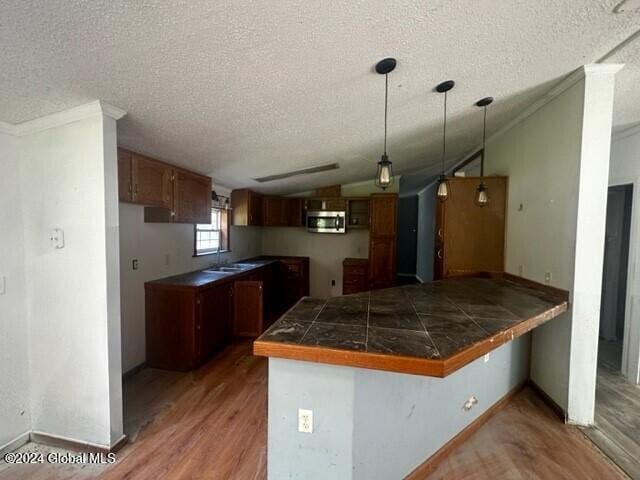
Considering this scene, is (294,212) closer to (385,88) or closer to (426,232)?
(426,232)

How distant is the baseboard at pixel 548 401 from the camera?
6.89 feet

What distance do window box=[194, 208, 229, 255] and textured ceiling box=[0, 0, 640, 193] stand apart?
5.22 feet

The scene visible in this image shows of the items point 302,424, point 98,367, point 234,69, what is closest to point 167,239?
point 98,367

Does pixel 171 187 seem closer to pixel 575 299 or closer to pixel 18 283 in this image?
pixel 18 283

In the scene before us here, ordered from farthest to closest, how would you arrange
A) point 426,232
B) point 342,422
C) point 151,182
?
point 426,232 → point 151,182 → point 342,422

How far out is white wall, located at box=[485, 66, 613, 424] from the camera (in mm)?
1954

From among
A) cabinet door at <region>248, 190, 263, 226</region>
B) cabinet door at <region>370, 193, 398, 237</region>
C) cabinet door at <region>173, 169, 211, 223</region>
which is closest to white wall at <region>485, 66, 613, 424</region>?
cabinet door at <region>370, 193, 398, 237</region>

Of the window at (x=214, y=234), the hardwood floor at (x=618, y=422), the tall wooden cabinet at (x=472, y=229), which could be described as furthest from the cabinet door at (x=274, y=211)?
the hardwood floor at (x=618, y=422)

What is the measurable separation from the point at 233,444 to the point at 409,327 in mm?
1475

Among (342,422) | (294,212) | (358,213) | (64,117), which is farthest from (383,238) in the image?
(64,117)

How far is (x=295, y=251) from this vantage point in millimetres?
5809

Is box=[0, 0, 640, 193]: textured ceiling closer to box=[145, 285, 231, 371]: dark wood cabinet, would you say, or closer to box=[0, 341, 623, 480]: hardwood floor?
box=[145, 285, 231, 371]: dark wood cabinet

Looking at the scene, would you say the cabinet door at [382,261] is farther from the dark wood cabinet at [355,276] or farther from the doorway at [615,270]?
the doorway at [615,270]

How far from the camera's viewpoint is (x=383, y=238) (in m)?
4.81
